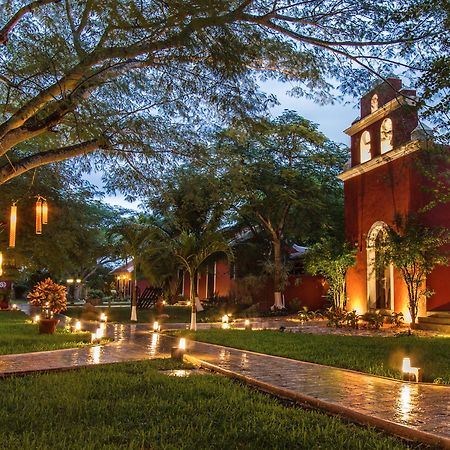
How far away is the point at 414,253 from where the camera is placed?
15.2 m

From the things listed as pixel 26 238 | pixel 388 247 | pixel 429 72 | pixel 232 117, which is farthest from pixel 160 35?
pixel 26 238

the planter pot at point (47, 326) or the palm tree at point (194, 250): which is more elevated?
the palm tree at point (194, 250)

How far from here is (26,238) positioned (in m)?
21.4

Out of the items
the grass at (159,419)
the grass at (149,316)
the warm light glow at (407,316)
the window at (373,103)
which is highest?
the window at (373,103)

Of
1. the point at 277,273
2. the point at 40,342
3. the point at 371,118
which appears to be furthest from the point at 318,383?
the point at 277,273

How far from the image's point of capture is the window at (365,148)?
19.8 metres

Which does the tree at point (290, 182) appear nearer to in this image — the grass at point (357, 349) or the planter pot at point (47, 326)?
the grass at point (357, 349)

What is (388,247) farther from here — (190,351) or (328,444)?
(328,444)

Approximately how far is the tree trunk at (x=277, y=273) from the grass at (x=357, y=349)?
9166 mm

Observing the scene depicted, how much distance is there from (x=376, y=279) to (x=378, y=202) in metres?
2.76

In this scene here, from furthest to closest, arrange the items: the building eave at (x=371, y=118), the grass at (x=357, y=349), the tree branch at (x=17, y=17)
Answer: the building eave at (x=371, y=118)
the grass at (x=357, y=349)
the tree branch at (x=17, y=17)

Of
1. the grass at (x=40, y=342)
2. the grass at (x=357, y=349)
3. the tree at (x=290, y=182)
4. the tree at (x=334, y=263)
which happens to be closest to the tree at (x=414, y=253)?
the grass at (x=357, y=349)

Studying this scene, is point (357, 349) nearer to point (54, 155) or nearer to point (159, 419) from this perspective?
point (159, 419)

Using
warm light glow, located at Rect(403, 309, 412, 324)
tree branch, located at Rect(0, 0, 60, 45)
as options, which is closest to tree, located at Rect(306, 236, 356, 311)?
warm light glow, located at Rect(403, 309, 412, 324)
